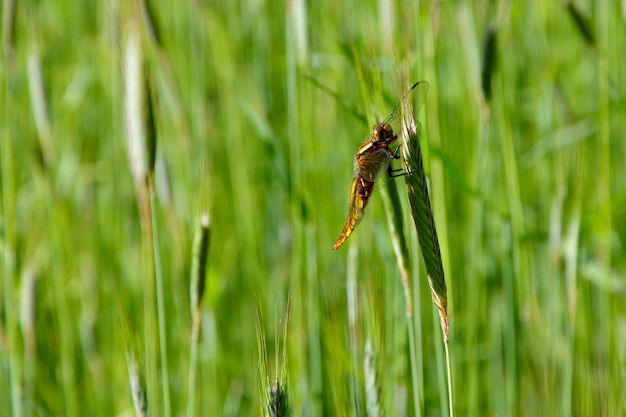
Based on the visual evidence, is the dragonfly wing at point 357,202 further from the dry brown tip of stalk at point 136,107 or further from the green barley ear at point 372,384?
the dry brown tip of stalk at point 136,107

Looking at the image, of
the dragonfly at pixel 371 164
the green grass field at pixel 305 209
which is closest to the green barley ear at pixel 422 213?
the green grass field at pixel 305 209

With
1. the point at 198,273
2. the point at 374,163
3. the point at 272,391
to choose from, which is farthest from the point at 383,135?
the point at 272,391

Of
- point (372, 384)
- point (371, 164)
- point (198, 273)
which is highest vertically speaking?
point (371, 164)

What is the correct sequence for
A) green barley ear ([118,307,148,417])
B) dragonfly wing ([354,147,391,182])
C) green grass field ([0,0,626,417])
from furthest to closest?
green grass field ([0,0,626,417]), dragonfly wing ([354,147,391,182]), green barley ear ([118,307,148,417])

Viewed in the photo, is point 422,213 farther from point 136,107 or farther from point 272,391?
point 136,107

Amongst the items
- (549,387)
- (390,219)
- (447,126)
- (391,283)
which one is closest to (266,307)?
(391,283)

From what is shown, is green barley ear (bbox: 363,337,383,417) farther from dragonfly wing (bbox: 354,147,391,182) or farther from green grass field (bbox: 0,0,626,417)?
dragonfly wing (bbox: 354,147,391,182)

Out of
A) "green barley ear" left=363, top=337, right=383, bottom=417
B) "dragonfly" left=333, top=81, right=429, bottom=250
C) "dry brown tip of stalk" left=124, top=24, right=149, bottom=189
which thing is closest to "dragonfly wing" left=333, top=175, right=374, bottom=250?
"dragonfly" left=333, top=81, right=429, bottom=250
